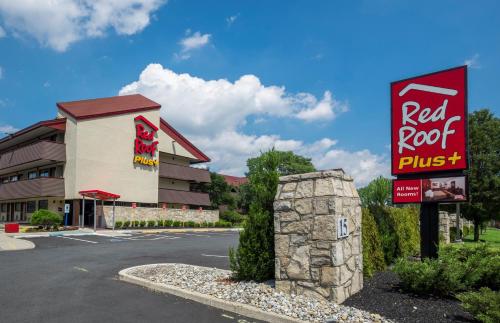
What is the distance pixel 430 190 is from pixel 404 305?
4274 millimetres

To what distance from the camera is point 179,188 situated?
151 ft

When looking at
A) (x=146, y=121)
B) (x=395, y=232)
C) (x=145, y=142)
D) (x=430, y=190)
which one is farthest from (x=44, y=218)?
(x=430, y=190)

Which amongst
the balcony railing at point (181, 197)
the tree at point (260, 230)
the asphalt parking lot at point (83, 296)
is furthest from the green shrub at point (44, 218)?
the tree at point (260, 230)

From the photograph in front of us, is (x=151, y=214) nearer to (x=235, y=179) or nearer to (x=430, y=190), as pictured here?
(x=430, y=190)

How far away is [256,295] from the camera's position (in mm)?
7250

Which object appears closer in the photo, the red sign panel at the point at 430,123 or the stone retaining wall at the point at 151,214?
the red sign panel at the point at 430,123

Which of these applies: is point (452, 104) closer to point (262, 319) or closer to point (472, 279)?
point (472, 279)

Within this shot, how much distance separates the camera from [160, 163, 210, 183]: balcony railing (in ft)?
139

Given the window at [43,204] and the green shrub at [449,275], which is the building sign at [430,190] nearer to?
the green shrub at [449,275]

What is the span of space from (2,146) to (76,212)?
18.1 meters

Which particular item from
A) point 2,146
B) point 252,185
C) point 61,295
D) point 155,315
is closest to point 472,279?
point 252,185

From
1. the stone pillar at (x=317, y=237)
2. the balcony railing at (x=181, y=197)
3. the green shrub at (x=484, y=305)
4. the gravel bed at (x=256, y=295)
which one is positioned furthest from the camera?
the balcony railing at (x=181, y=197)

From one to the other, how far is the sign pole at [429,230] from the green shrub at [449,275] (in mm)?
1908

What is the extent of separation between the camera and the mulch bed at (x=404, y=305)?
19.6 feet
